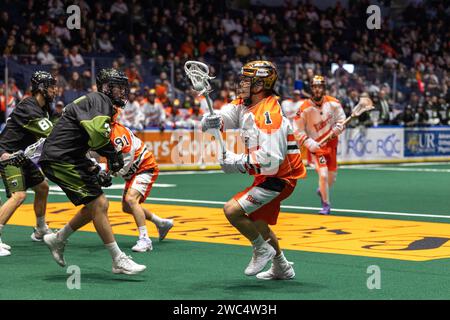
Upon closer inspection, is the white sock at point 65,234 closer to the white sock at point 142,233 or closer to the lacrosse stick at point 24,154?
the lacrosse stick at point 24,154

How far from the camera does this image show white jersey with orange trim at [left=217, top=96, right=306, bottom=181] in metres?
8.03

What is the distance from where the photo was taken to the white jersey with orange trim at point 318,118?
14625mm

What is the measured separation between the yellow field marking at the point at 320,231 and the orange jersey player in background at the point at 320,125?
1066mm

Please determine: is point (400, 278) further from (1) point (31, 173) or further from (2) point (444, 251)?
(1) point (31, 173)

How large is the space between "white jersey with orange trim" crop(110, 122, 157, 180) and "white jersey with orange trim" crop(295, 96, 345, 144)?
414 centimetres

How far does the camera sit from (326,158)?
14688 mm

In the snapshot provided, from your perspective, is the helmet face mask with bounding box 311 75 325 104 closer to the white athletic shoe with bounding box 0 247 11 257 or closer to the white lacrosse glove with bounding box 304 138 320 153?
the white lacrosse glove with bounding box 304 138 320 153

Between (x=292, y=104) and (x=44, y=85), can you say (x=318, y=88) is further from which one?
(x=292, y=104)

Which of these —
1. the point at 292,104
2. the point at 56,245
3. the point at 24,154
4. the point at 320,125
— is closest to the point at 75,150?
the point at 56,245

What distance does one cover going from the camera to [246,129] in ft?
27.1

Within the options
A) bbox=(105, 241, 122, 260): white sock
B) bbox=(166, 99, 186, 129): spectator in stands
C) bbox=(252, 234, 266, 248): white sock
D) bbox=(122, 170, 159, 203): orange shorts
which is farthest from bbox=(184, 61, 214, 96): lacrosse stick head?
bbox=(166, 99, 186, 129): spectator in stands

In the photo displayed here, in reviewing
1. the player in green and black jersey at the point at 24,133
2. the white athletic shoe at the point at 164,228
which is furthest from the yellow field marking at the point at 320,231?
the player in green and black jersey at the point at 24,133

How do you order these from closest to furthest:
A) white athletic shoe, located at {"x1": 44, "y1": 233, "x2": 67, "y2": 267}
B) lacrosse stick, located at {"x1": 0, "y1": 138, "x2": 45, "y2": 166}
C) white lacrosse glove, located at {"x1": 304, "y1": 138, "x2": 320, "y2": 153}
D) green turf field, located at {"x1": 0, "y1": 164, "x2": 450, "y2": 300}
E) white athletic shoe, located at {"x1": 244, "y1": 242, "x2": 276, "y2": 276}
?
1. green turf field, located at {"x1": 0, "y1": 164, "x2": 450, "y2": 300}
2. white athletic shoe, located at {"x1": 244, "y1": 242, "x2": 276, "y2": 276}
3. white athletic shoe, located at {"x1": 44, "y1": 233, "x2": 67, "y2": 267}
4. lacrosse stick, located at {"x1": 0, "y1": 138, "x2": 45, "y2": 166}
5. white lacrosse glove, located at {"x1": 304, "y1": 138, "x2": 320, "y2": 153}

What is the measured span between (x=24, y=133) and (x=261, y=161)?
3.39 m
